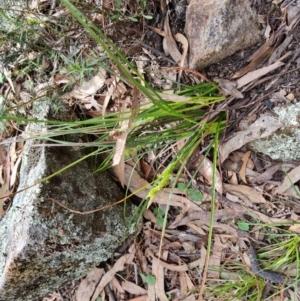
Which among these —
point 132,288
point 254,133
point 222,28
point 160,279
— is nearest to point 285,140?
point 254,133

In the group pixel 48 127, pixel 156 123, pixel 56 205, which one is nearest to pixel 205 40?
pixel 156 123

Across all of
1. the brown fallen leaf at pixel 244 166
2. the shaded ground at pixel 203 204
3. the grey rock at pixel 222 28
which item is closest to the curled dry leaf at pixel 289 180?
the shaded ground at pixel 203 204

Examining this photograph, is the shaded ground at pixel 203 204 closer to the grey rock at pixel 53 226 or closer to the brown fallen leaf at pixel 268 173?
the brown fallen leaf at pixel 268 173

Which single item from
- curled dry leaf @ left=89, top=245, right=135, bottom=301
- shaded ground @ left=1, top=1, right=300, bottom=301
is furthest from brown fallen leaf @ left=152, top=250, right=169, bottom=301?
curled dry leaf @ left=89, top=245, right=135, bottom=301

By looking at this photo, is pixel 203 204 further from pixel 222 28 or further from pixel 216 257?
pixel 222 28

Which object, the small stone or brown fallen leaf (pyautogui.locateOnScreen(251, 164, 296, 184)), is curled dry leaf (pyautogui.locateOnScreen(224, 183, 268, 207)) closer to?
brown fallen leaf (pyautogui.locateOnScreen(251, 164, 296, 184))

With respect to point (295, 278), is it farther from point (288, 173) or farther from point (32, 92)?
point (32, 92)
